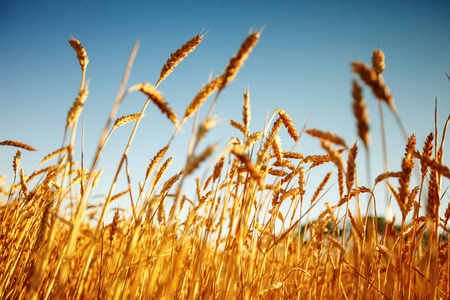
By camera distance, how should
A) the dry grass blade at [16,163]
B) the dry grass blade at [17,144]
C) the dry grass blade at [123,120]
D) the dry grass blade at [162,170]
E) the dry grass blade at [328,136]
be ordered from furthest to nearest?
the dry grass blade at [17,144] < the dry grass blade at [16,163] < the dry grass blade at [162,170] < the dry grass blade at [123,120] < the dry grass blade at [328,136]

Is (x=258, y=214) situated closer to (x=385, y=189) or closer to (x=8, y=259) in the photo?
(x=385, y=189)

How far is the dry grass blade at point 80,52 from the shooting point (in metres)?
1.17

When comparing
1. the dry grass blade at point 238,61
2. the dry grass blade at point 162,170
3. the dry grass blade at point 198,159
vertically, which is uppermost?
the dry grass blade at point 238,61

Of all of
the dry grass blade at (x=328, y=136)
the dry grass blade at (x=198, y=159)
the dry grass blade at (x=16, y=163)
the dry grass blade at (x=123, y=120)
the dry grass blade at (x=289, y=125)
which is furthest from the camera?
the dry grass blade at (x=16, y=163)

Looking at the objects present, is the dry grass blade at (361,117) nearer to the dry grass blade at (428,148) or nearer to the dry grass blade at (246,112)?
the dry grass blade at (246,112)

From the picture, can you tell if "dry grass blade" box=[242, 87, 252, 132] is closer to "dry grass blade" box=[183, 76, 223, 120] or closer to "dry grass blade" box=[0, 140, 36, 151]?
"dry grass blade" box=[183, 76, 223, 120]

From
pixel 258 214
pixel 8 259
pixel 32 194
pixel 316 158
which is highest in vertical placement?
pixel 316 158

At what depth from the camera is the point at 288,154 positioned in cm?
188

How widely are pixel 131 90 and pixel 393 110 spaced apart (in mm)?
1021

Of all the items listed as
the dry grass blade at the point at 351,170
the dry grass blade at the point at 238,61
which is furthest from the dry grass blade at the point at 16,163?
the dry grass blade at the point at 351,170

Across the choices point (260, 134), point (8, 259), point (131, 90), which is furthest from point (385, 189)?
point (8, 259)

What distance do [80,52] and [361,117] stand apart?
132 cm

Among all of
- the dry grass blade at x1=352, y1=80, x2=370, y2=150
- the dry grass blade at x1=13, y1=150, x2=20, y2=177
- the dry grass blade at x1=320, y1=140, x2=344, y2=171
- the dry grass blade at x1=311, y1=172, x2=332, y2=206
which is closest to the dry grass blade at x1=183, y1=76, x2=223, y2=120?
the dry grass blade at x1=352, y1=80, x2=370, y2=150

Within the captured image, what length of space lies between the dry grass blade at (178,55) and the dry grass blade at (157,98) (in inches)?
7.1
